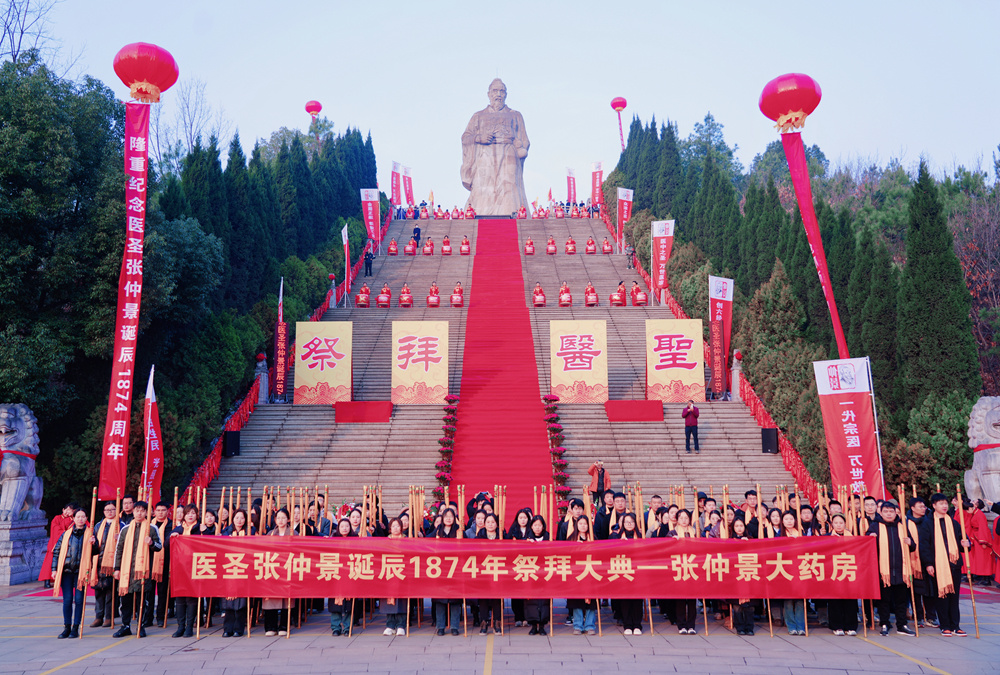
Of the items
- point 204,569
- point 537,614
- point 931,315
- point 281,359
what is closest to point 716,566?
point 537,614

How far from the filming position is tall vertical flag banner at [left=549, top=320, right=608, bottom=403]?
19.8 metres

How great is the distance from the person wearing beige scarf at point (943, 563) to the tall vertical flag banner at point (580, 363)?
11365mm

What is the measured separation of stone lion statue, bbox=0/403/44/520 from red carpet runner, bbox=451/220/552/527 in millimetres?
7428

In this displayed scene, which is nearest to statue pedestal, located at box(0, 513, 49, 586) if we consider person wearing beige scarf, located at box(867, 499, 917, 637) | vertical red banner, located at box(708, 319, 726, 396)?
person wearing beige scarf, located at box(867, 499, 917, 637)

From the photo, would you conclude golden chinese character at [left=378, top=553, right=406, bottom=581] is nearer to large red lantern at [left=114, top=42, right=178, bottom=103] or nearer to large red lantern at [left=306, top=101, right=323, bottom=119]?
large red lantern at [left=114, top=42, right=178, bottom=103]

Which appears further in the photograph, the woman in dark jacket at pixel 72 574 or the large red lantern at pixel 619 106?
the large red lantern at pixel 619 106

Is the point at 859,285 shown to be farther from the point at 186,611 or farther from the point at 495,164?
the point at 495,164

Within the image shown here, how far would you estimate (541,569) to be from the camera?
8523 millimetres

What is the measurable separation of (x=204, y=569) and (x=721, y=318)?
15586 millimetres

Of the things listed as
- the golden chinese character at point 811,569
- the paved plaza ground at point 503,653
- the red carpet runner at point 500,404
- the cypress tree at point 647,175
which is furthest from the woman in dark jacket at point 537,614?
the cypress tree at point 647,175

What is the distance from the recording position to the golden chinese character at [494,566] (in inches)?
335

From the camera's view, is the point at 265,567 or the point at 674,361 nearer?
the point at 265,567

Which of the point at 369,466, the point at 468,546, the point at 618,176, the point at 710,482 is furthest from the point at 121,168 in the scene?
the point at 618,176

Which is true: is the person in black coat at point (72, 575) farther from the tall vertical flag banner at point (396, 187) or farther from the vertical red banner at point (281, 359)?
the tall vertical flag banner at point (396, 187)
